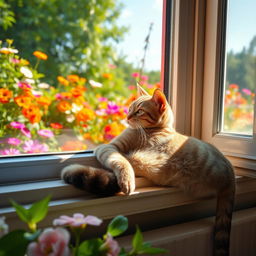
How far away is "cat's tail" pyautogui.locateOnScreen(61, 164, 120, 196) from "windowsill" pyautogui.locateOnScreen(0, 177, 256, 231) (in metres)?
0.02

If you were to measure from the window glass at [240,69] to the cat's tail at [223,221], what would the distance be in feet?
1.02

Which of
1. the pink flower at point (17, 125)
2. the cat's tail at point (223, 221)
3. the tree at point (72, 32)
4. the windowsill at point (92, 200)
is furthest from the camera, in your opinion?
the tree at point (72, 32)

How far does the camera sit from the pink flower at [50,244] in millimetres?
424

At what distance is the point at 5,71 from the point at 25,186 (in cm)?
57

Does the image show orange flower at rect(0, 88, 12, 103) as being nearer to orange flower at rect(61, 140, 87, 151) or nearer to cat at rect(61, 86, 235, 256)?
orange flower at rect(61, 140, 87, 151)

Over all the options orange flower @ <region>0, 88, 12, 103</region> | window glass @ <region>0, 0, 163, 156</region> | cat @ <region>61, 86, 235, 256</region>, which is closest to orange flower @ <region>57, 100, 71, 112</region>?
window glass @ <region>0, 0, 163, 156</region>

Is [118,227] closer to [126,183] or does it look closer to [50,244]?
[50,244]

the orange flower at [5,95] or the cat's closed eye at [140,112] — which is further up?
the orange flower at [5,95]

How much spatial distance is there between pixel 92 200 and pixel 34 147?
0.47 meters

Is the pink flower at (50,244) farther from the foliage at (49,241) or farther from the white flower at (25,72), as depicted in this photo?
the white flower at (25,72)

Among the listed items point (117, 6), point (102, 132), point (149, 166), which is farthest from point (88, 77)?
point (149, 166)

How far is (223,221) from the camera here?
1.00 meters

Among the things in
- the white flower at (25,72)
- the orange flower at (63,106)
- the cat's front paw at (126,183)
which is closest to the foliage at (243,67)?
the cat's front paw at (126,183)

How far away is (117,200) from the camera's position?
88cm
